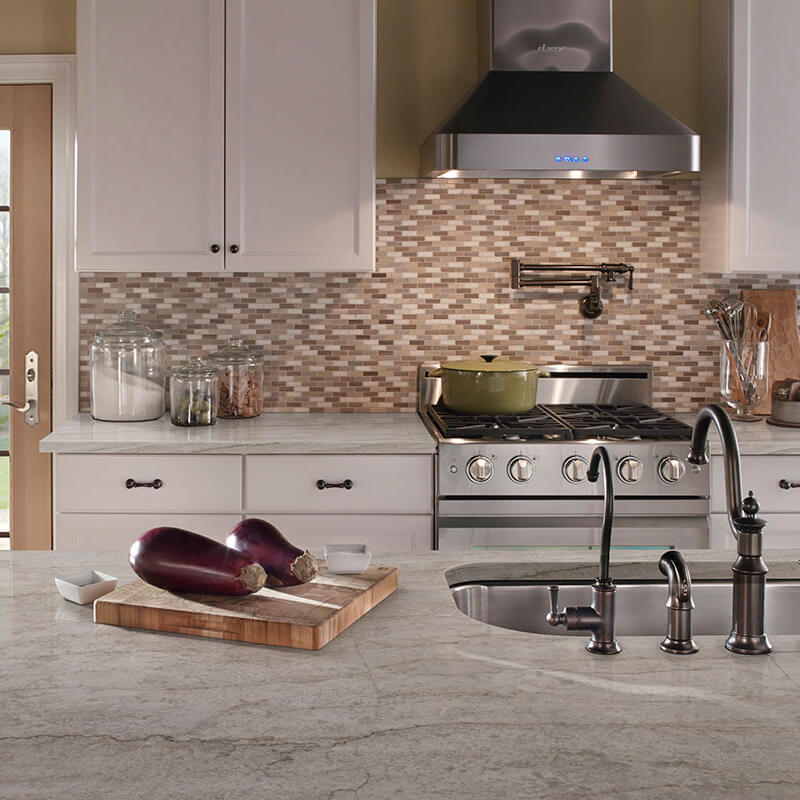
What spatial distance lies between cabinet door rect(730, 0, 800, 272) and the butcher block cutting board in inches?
94.3

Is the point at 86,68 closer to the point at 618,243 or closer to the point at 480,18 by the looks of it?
the point at 480,18

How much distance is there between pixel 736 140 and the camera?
3449mm

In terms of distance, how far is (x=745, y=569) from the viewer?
1.41 m

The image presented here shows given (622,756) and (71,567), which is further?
(71,567)

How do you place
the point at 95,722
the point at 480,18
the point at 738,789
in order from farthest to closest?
1. the point at 480,18
2. the point at 95,722
3. the point at 738,789

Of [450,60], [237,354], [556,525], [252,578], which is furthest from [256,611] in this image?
[450,60]

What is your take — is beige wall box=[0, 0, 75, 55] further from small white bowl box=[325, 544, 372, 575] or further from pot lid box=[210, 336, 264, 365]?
small white bowl box=[325, 544, 372, 575]

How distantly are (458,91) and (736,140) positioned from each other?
1.01 meters

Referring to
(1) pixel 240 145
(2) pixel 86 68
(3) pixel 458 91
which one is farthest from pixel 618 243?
(2) pixel 86 68

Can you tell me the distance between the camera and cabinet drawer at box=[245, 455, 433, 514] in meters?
3.17

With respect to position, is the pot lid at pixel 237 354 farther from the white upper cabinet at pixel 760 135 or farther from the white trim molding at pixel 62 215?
the white upper cabinet at pixel 760 135

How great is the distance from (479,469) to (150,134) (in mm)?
1544

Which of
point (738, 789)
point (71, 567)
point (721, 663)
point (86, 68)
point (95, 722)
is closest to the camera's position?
point (738, 789)

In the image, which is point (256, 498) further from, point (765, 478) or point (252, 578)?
point (252, 578)
